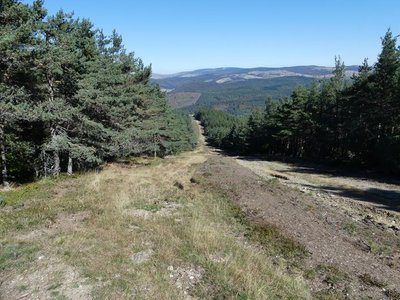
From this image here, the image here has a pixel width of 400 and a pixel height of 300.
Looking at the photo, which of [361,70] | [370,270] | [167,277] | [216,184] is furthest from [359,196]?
[361,70]

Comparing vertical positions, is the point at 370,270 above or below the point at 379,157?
above

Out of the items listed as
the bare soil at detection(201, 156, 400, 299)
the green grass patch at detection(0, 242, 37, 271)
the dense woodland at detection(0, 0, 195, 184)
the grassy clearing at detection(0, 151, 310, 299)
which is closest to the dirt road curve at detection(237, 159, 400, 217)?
the bare soil at detection(201, 156, 400, 299)

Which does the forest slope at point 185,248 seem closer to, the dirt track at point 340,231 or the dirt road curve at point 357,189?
the dirt track at point 340,231

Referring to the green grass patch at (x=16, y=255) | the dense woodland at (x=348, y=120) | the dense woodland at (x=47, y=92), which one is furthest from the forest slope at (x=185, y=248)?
the dense woodland at (x=348, y=120)

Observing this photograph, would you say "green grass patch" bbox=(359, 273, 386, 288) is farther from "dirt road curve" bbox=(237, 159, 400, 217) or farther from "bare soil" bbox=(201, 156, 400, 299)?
"dirt road curve" bbox=(237, 159, 400, 217)

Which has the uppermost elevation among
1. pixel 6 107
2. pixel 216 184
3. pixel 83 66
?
pixel 83 66

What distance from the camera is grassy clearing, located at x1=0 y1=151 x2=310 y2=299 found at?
840 cm

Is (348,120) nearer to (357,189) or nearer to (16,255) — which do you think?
(357,189)

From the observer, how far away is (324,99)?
58.1 meters

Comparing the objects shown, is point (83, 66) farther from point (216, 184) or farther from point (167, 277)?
point (167, 277)

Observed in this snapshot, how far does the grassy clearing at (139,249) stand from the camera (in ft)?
27.6

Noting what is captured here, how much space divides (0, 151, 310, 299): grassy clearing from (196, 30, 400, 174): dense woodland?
23.1 m

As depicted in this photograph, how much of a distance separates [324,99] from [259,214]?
156 feet

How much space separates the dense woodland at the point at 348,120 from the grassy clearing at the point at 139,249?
23.1 metres
